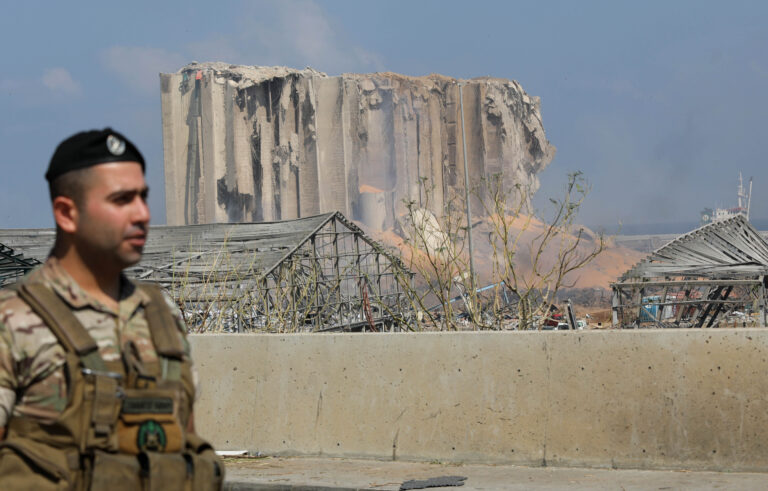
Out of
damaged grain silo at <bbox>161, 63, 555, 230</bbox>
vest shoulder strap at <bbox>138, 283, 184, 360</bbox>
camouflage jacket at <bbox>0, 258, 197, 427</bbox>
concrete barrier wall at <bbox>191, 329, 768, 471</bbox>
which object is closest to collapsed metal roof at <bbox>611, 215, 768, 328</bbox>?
concrete barrier wall at <bbox>191, 329, 768, 471</bbox>

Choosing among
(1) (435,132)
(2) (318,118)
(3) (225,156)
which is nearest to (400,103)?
(1) (435,132)

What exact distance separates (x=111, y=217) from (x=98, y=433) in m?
0.56

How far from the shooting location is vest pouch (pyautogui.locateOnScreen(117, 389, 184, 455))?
8.34 feet

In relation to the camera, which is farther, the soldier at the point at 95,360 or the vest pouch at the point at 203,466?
the vest pouch at the point at 203,466

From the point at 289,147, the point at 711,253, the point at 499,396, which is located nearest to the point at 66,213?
the point at 499,396

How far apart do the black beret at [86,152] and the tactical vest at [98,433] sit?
1.05ft

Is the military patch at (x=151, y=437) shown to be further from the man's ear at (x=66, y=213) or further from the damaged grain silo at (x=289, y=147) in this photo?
the damaged grain silo at (x=289, y=147)

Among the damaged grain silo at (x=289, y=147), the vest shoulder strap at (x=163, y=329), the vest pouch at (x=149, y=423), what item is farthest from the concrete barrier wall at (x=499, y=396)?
the damaged grain silo at (x=289, y=147)

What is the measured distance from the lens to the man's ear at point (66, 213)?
260cm

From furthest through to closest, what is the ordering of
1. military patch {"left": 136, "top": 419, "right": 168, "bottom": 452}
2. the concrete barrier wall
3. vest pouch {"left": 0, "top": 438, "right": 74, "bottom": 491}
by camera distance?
1. the concrete barrier wall
2. military patch {"left": 136, "top": 419, "right": 168, "bottom": 452}
3. vest pouch {"left": 0, "top": 438, "right": 74, "bottom": 491}

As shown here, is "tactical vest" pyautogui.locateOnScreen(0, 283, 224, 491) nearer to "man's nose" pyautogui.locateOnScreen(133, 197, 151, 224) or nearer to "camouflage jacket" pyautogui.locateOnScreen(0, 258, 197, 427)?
"camouflage jacket" pyautogui.locateOnScreen(0, 258, 197, 427)

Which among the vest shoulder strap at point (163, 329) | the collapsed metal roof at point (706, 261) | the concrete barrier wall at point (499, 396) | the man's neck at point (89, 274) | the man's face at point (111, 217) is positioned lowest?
the concrete barrier wall at point (499, 396)

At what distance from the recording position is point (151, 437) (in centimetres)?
257

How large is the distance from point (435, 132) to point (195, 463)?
124 m
